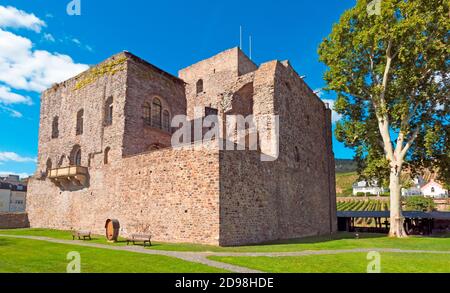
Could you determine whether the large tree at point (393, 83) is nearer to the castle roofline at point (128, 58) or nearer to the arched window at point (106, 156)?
the castle roofline at point (128, 58)

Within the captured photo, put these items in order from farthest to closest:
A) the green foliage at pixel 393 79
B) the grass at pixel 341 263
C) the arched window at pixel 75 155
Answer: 1. the arched window at pixel 75 155
2. the green foliage at pixel 393 79
3. the grass at pixel 341 263

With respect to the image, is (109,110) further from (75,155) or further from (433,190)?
(433,190)

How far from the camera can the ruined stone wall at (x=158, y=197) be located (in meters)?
16.0

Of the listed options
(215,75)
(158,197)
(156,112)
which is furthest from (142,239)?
(215,75)

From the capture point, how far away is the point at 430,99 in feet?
74.4

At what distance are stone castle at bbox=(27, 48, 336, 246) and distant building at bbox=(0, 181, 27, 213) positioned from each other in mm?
39998

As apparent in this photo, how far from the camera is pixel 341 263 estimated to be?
11.0 meters

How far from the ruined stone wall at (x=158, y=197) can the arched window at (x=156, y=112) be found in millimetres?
5046

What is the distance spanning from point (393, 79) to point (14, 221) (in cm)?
3176

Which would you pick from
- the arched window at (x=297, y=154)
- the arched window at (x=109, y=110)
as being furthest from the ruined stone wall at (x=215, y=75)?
the arched window at (x=297, y=154)

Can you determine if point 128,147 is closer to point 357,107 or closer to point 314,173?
point 314,173

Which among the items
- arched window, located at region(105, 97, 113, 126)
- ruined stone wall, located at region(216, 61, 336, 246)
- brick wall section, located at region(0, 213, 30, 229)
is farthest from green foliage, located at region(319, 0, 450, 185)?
brick wall section, located at region(0, 213, 30, 229)
